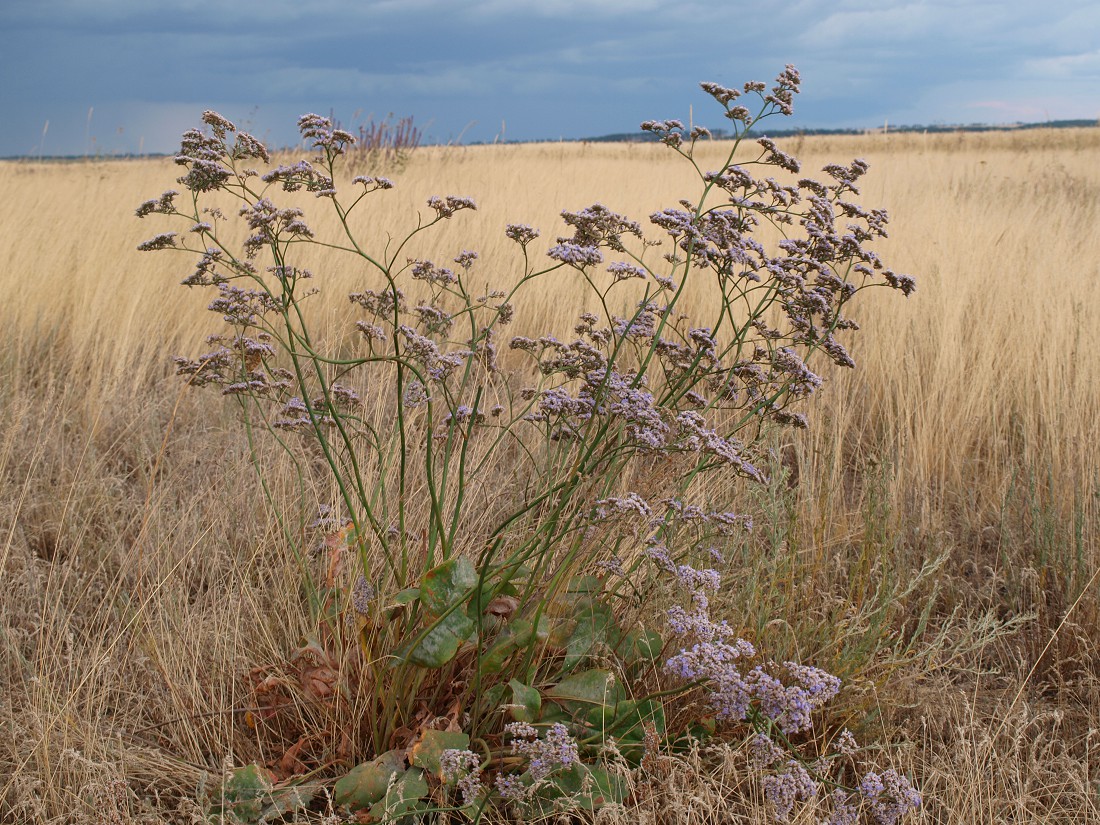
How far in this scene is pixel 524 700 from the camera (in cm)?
222

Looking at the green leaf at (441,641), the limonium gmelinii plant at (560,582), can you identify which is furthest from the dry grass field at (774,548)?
the green leaf at (441,641)

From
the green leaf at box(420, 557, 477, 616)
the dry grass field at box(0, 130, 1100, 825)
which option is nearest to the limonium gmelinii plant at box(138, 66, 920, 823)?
the green leaf at box(420, 557, 477, 616)

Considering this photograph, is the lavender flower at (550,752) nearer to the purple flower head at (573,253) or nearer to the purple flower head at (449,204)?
the purple flower head at (573,253)

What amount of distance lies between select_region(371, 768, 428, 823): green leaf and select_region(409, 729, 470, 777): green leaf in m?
0.03

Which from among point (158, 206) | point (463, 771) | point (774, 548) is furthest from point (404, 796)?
point (158, 206)

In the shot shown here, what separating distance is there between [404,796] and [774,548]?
1.41 m

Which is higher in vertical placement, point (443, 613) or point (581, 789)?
point (443, 613)

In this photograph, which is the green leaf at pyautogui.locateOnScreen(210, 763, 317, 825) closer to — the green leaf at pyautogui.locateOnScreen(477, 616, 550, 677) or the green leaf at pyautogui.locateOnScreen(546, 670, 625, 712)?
the green leaf at pyautogui.locateOnScreen(477, 616, 550, 677)

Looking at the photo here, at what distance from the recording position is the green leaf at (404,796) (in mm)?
2098

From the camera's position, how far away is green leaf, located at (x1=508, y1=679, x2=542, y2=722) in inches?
87.4

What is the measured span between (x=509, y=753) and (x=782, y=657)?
104 centimetres

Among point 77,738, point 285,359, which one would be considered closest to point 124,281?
point 285,359

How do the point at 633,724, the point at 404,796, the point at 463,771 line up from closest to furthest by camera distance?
the point at 463,771, the point at 404,796, the point at 633,724

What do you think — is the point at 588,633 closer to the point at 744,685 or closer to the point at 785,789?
the point at 744,685
